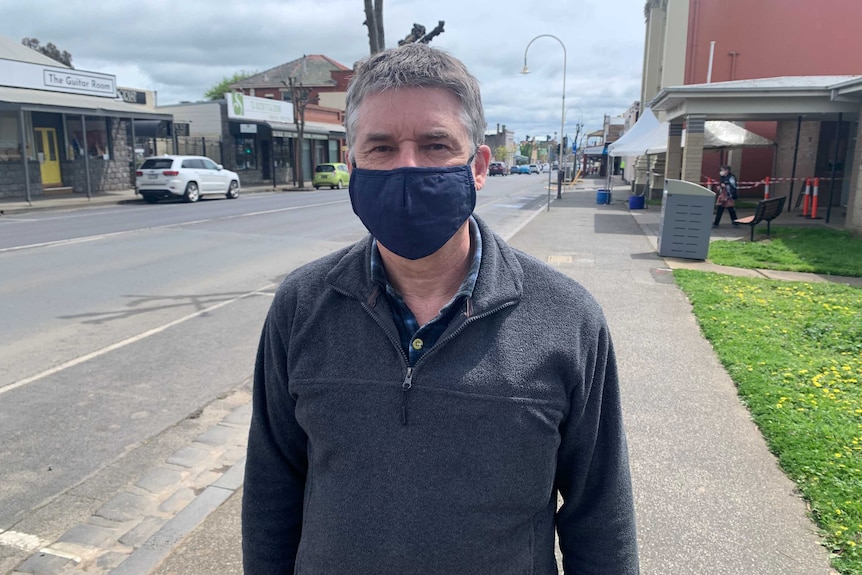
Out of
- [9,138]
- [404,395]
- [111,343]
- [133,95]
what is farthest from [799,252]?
[133,95]

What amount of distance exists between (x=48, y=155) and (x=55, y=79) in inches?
119

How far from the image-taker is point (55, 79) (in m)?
26.0

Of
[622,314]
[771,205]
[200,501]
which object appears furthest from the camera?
[771,205]

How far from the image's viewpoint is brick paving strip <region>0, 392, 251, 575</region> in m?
3.18

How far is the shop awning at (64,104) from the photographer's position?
2281cm

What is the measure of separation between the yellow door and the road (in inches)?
525

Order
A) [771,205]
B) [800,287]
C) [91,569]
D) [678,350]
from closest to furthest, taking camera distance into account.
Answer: [91,569], [678,350], [800,287], [771,205]

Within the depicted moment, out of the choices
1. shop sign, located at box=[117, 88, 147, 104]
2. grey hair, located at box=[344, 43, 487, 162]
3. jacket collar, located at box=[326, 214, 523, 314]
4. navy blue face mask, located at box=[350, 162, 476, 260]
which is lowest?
jacket collar, located at box=[326, 214, 523, 314]

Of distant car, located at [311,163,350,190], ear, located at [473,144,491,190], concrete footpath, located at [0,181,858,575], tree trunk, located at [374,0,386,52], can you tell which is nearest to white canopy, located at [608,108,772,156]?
tree trunk, located at [374,0,386,52]

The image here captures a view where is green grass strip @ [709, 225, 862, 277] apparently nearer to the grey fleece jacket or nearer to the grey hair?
the grey fleece jacket

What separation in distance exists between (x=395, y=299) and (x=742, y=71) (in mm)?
33227

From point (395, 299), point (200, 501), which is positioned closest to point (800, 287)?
point (200, 501)

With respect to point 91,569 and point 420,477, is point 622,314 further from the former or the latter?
point 420,477

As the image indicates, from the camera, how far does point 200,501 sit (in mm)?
3691
